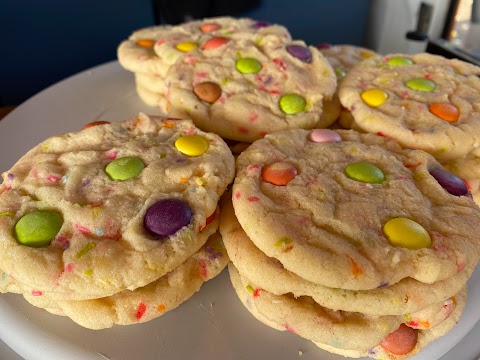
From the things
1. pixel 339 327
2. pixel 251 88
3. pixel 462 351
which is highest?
pixel 251 88

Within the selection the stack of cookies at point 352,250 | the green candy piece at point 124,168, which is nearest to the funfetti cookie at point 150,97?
the green candy piece at point 124,168

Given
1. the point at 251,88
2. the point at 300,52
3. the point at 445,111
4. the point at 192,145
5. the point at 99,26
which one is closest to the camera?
the point at 192,145

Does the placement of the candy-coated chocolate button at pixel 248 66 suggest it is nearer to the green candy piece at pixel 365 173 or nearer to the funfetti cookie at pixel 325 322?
the green candy piece at pixel 365 173

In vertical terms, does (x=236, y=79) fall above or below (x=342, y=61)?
above

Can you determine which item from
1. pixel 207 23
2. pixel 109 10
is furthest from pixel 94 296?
pixel 109 10

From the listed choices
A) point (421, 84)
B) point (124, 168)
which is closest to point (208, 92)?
point (124, 168)

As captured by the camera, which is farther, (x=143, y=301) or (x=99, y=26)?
(x=99, y=26)

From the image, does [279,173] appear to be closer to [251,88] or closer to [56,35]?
[251,88]

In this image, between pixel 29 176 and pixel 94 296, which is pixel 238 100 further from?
pixel 94 296

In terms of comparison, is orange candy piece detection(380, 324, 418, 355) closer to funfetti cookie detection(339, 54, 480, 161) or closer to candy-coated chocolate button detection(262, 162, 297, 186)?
candy-coated chocolate button detection(262, 162, 297, 186)
